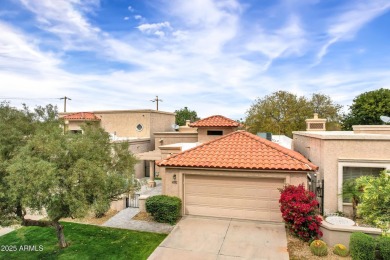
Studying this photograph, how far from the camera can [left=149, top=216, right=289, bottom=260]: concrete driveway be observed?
32.7 ft

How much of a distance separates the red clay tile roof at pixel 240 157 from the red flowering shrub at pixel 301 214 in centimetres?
160

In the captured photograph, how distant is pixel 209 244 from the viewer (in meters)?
10.8

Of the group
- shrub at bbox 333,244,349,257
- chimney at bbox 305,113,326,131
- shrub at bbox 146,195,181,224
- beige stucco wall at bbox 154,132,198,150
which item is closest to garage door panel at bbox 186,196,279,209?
shrub at bbox 146,195,181,224

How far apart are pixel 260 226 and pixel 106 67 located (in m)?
23.6

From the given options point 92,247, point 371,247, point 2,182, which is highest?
point 2,182

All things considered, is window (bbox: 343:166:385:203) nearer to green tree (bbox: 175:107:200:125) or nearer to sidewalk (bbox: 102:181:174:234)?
sidewalk (bbox: 102:181:174:234)

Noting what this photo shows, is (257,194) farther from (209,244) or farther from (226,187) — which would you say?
(209,244)

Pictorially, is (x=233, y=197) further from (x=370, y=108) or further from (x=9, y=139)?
(x=370, y=108)

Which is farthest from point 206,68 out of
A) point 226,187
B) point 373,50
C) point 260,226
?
point 260,226

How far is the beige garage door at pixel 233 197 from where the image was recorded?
13039mm

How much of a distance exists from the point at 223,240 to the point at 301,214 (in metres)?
3.64

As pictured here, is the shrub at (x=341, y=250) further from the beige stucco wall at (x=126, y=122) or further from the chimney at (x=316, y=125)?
the beige stucco wall at (x=126, y=122)

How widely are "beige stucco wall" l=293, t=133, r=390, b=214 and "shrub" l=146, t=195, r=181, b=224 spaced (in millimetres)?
7926

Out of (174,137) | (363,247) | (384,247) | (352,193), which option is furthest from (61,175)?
(174,137)
